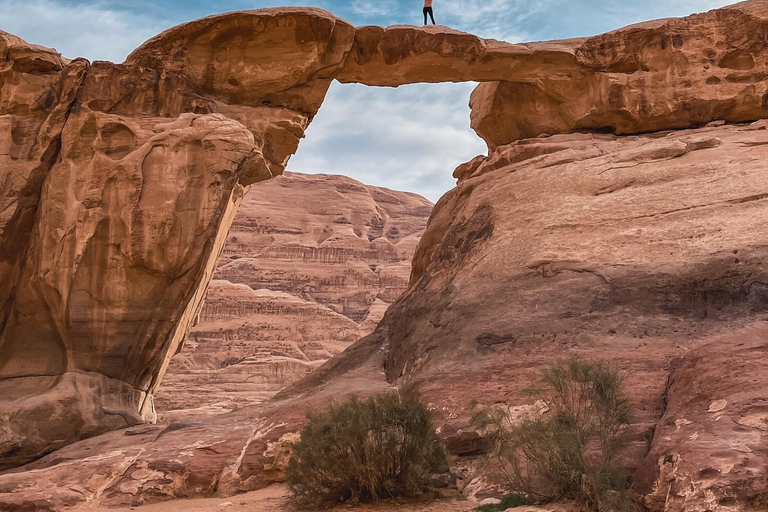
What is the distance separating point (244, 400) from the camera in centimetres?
4412

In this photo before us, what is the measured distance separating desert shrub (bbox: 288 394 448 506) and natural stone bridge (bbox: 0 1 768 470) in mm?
5960

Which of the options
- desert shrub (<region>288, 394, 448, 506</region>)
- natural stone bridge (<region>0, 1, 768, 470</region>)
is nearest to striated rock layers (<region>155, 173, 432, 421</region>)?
natural stone bridge (<region>0, 1, 768, 470</region>)

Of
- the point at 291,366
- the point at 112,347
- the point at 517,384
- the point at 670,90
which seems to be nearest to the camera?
the point at 517,384

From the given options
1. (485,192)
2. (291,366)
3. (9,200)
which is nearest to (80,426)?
(9,200)

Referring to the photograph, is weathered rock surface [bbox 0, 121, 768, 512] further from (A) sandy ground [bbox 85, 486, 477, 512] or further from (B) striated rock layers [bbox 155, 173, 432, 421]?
(B) striated rock layers [bbox 155, 173, 432, 421]

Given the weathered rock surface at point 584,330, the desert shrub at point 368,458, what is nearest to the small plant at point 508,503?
the weathered rock surface at point 584,330

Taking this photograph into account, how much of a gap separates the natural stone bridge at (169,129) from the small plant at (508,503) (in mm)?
7952

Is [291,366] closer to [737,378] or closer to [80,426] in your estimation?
[80,426]

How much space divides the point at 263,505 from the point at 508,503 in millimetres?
2950

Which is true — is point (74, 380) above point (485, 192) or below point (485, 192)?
below

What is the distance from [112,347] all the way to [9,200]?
10.6ft

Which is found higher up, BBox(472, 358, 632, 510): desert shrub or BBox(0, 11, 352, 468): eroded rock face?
BBox(0, 11, 352, 468): eroded rock face

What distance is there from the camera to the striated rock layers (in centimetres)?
4869

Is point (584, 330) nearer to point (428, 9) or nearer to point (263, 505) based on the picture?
point (263, 505)
